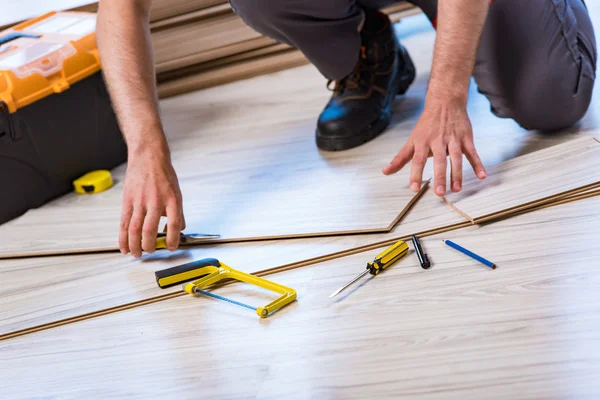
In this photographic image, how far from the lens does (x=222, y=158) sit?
2.00 meters

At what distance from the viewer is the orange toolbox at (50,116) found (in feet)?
6.00

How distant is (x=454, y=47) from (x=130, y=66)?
2.18ft

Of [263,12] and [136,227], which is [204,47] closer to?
[263,12]

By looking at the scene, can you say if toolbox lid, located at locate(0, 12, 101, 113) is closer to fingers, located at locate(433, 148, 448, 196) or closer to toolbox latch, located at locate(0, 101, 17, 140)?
toolbox latch, located at locate(0, 101, 17, 140)

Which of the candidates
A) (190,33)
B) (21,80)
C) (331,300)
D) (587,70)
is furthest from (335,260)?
(190,33)

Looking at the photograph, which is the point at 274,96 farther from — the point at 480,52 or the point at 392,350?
the point at 392,350

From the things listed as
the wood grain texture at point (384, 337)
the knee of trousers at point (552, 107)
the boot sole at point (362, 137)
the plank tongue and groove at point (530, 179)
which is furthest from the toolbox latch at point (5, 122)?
the knee of trousers at point (552, 107)

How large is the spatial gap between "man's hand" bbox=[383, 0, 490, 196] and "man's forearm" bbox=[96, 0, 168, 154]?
51cm

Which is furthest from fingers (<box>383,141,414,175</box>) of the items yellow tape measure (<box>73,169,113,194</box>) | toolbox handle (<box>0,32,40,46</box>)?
toolbox handle (<box>0,32,40,46</box>)

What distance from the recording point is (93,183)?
1935 mm

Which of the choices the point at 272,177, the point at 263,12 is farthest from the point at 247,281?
the point at 263,12

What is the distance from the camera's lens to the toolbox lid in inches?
71.7

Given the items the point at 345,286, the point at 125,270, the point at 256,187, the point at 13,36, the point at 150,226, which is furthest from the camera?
the point at 13,36

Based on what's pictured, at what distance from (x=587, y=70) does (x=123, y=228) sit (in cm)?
113
